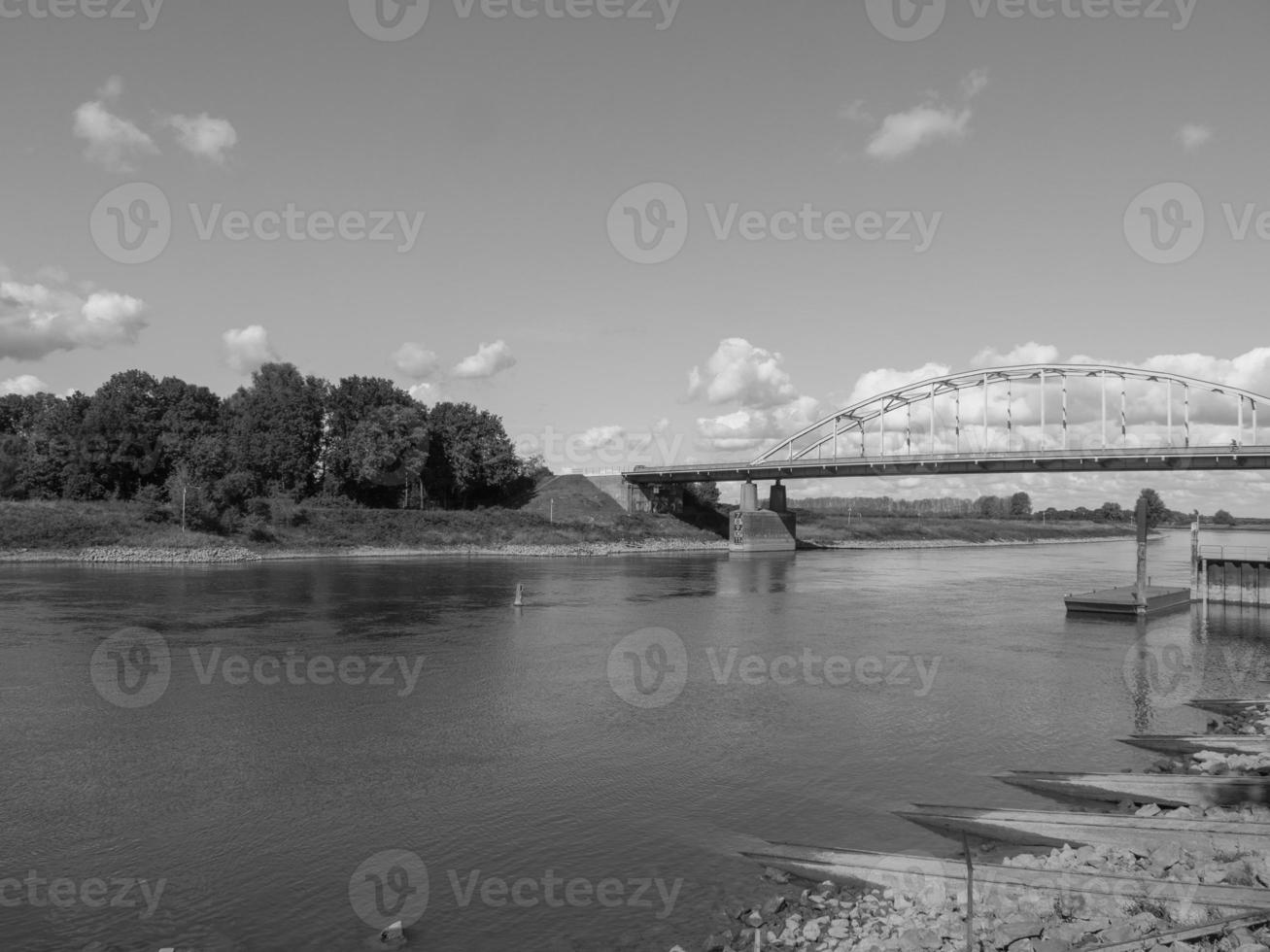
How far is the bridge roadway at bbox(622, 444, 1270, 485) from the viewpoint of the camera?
232 feet

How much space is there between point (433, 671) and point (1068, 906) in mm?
19809

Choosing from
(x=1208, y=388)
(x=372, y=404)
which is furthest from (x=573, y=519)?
(x=1208, y=388)

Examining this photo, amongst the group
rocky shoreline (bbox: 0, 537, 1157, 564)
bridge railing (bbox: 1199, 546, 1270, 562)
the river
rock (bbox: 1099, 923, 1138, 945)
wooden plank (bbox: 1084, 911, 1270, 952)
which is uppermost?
bridge railing (bbox: 1199, 546, 1270, 562)

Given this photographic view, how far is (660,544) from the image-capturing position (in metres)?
101

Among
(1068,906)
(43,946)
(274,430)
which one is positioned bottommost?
(43,946)

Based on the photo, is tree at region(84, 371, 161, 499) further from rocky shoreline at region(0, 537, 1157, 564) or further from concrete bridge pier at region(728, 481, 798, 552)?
concrete bridge pier at region(728, 481, 798, 552)

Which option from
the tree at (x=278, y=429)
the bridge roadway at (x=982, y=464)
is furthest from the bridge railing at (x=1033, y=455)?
the tree at (x=278, y=429)

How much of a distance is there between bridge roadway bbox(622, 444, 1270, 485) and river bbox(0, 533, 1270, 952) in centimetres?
3832

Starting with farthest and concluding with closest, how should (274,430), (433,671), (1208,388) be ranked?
(274,430) → (1208,388) → (433,671)

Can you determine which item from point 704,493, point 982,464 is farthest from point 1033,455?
point 704,493

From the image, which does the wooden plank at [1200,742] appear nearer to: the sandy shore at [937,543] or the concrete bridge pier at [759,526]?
the concrete bridge pier at [759,526]

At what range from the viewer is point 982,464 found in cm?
8269

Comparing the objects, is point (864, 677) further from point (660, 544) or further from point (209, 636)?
point (660, 544)

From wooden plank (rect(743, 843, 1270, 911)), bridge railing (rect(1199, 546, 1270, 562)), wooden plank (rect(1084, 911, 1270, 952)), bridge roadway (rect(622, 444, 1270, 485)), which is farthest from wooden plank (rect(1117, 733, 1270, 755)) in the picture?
bridge roadway (rect(622, 444, 1270, 485))
